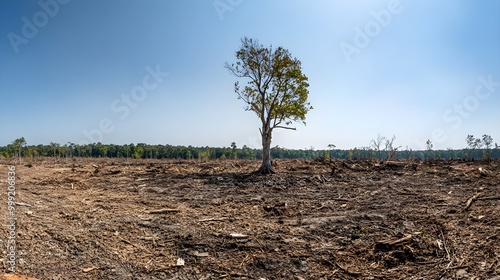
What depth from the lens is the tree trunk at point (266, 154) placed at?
1420 centimetres

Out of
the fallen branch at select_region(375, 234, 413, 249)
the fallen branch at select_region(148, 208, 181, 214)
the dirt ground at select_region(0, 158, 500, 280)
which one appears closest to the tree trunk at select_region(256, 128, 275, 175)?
the dirt ground at select_region(0, 158, 500, 280)

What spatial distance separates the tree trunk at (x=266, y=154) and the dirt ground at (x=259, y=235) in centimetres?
571

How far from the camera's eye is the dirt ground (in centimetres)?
397

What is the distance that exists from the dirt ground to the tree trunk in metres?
5.71

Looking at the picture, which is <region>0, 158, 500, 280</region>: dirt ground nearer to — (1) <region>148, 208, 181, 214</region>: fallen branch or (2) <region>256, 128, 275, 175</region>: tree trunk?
(1) <region>148, 208, 181, 214</region>: fallen branch

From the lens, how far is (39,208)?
6.28 meters

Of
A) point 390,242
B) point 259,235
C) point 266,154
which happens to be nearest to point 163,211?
point 259,235

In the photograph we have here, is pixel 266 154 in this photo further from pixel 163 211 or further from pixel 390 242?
pixel 390 242

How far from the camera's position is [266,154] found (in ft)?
47.9

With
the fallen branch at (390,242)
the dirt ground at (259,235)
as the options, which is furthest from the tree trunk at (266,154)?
the fallen branch at (390,242)

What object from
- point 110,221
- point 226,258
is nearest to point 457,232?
point 226,258

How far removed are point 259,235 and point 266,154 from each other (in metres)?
9.50

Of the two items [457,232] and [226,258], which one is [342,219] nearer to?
[457,232]

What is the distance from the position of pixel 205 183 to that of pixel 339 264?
300 inches
